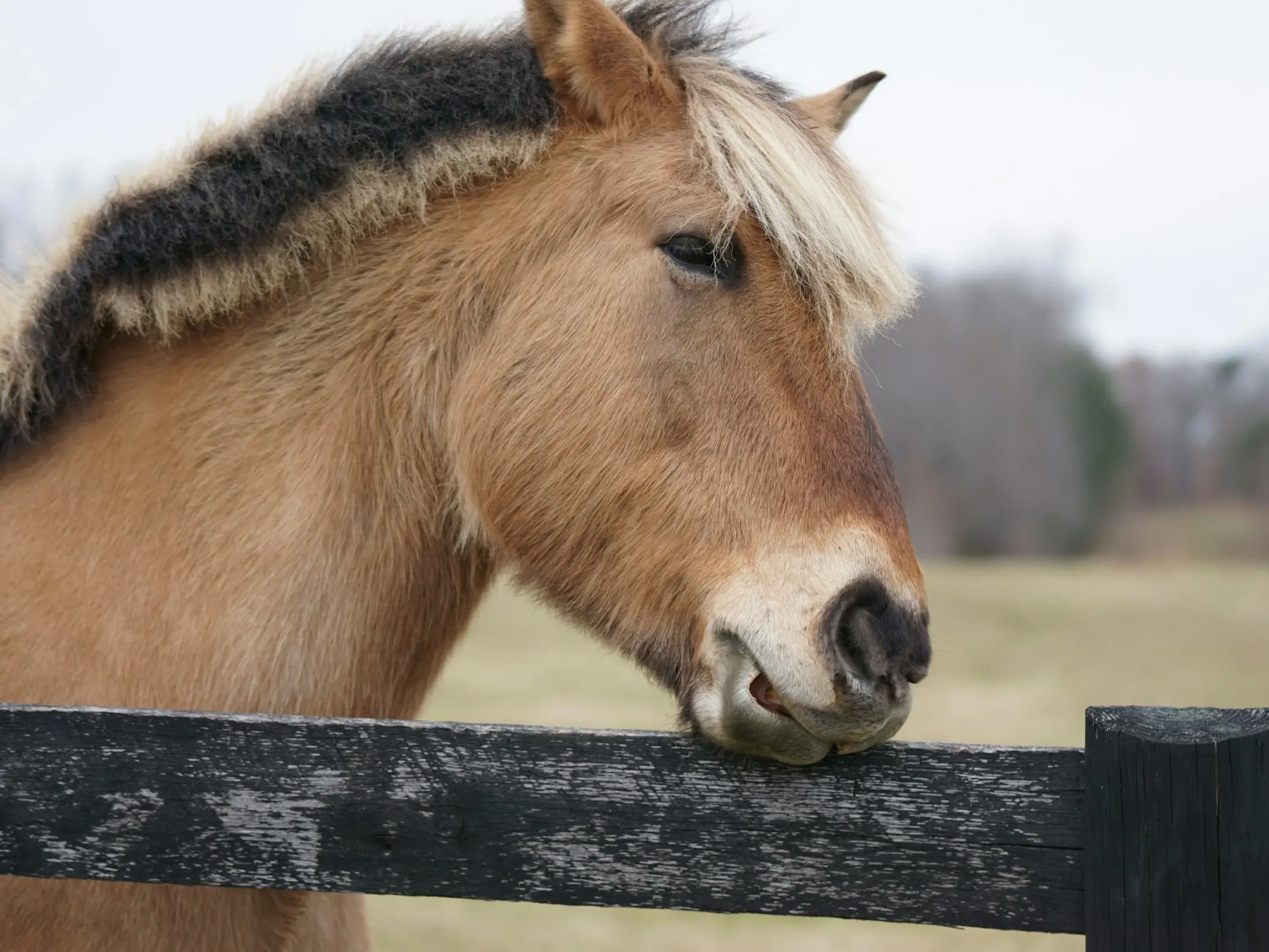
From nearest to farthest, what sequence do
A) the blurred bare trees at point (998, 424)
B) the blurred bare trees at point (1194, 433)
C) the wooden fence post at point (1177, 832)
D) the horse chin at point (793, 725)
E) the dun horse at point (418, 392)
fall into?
the wooden fence post at point (1177, 832) < the horse chin at point (793, 725) < the dun horse at point (418, 392) < the blurred bare trees at point (998, 424) < the blurred bare trees at point (1194, 433)

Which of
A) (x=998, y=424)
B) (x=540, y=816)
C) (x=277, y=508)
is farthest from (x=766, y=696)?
(x=998, y=424)

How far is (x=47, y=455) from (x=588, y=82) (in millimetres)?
1626

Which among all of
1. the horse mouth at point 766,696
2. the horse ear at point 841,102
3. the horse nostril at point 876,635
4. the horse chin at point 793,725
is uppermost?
the horse ear at point 841,102

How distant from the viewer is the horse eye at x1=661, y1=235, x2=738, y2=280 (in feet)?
7.95

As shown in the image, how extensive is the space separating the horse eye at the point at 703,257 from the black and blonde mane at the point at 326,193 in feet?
0.42

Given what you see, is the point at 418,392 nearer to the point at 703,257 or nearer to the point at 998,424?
the point at 703,257

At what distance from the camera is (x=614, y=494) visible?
2400 millimetres

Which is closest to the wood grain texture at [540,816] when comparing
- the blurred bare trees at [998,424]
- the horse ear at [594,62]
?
the horse ear at [594,62]

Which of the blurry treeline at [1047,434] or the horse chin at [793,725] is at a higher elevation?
the blurry treeline at [1047,434]

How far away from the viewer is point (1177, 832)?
1602 mm

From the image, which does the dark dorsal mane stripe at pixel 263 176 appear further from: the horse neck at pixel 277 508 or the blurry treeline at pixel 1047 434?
the blurry treeline at pixel 1047 434

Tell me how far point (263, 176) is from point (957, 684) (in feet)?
55.1

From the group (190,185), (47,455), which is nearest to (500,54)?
(190,185)

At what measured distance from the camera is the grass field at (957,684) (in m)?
7.54
